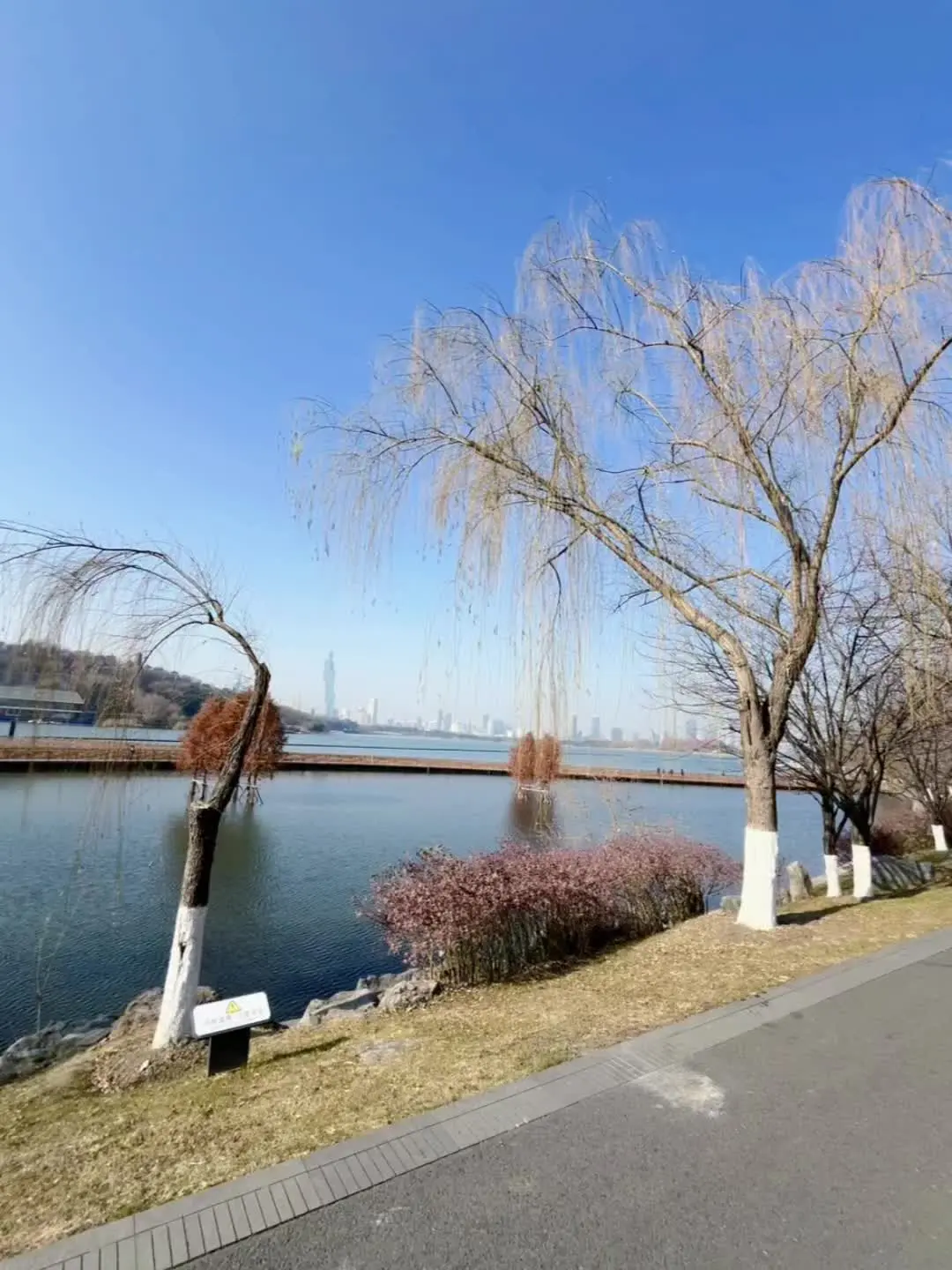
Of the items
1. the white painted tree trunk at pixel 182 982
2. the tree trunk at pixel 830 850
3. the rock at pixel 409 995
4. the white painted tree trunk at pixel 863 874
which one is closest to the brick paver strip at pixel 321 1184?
the white painted tree trunk at pixel 182 982

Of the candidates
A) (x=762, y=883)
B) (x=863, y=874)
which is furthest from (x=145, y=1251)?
(x=863, y=874)

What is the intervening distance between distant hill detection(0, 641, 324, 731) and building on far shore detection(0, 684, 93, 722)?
53 millimetres

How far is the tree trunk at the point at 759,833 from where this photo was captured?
7441mm

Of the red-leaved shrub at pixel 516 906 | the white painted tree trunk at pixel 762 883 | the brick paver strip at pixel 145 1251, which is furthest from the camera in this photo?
the red-leaved shrub at pixel 516 906

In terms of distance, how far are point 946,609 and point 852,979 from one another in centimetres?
566

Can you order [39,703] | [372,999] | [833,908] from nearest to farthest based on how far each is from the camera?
[39,703] → [372,999] → [833,908]

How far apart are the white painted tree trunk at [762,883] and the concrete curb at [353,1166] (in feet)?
10.2

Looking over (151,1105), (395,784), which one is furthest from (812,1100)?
(395,784)

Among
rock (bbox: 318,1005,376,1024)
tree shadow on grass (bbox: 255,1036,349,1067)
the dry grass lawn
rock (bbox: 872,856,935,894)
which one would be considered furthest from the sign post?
rock (bbox: 872,856,935,894)

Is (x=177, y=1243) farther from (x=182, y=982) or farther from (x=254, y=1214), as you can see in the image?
(x=182, y=982)

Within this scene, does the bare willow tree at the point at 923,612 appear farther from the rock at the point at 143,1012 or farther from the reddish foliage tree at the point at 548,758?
the rock at the point at 143,1012

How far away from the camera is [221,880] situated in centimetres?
1573

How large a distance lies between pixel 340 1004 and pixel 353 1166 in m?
5.51

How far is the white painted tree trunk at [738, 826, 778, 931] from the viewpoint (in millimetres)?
7426
